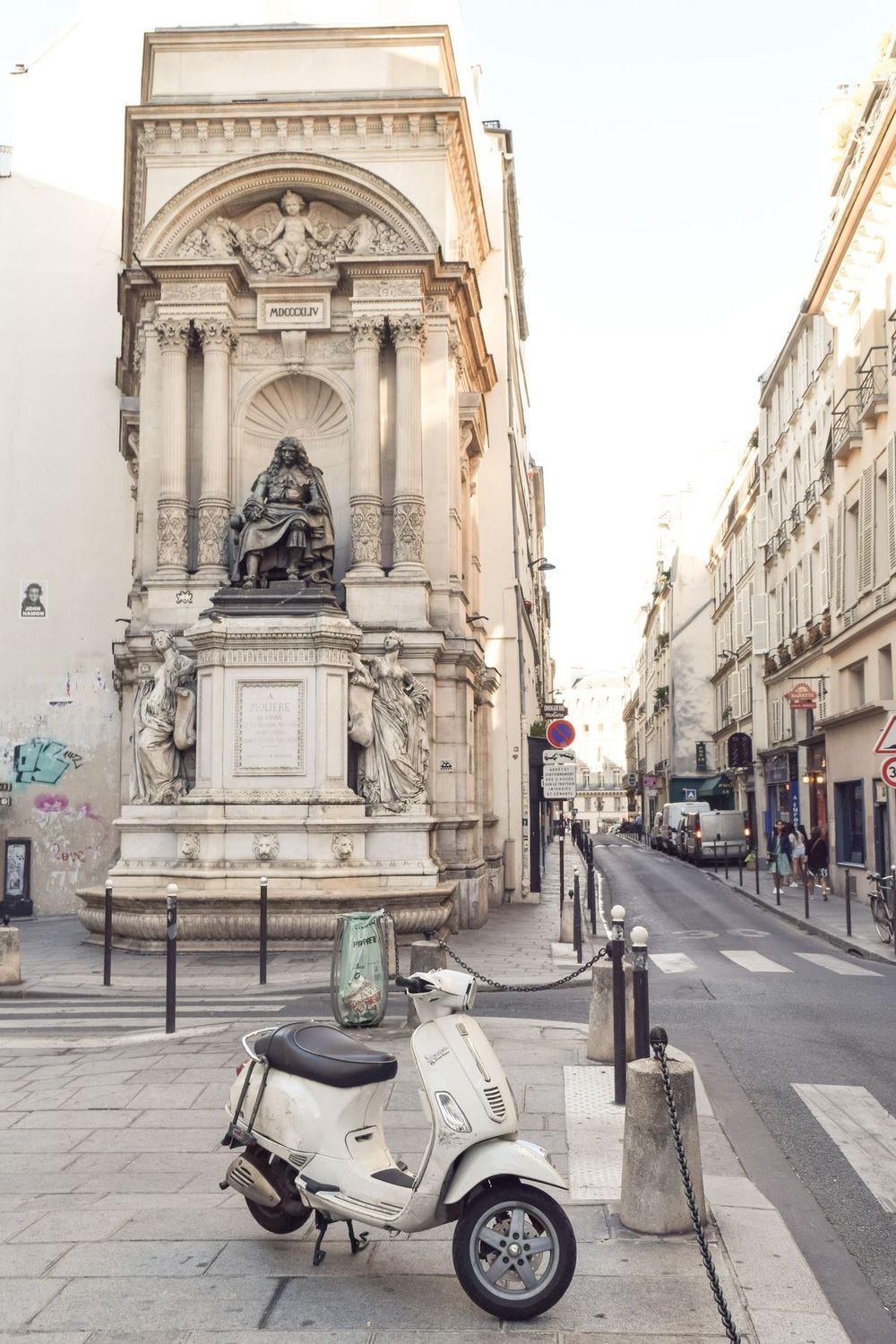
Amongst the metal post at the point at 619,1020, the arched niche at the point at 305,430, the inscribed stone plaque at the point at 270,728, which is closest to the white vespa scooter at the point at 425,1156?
the metal post at the point at 619,1020

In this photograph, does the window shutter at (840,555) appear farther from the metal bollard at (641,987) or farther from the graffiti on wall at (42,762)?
the metal bollard at (641,987)

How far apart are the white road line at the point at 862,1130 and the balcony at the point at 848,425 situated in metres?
21.9

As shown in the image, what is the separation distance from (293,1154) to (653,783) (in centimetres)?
6981

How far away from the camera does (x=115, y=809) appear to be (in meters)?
27.3

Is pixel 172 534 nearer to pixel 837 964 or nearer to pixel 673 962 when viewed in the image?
pixel 673 962

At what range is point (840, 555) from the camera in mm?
31188

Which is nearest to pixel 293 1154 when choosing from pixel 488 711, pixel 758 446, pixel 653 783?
pixel 488 711

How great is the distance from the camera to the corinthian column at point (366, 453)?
2098cm

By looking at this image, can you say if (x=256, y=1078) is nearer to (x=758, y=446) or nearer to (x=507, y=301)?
(x=507, y=301)

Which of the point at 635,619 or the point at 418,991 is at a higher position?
the point at 635,619

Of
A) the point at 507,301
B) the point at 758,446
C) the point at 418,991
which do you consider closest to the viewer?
the point at 418,991

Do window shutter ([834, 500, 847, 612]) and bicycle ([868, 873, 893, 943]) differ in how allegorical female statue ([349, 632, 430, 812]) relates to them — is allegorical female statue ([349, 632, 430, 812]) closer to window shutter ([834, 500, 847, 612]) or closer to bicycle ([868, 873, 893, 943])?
bicycle ([868, 873, 893, 943])

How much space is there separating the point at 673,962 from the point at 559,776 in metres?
5.99

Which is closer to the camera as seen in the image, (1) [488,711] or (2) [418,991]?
(2) [418,991]
